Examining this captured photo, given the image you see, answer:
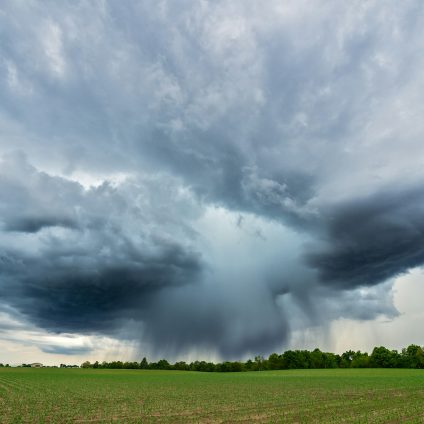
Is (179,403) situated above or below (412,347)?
below

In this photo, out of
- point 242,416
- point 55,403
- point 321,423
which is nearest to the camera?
point 321,423

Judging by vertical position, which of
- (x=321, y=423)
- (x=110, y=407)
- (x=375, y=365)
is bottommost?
(x=321, y=423)

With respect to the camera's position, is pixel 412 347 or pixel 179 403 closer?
pixel 179 403

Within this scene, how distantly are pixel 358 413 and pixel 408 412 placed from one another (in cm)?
420

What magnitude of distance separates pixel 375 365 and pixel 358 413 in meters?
188

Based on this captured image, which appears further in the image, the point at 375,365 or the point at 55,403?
the point at 375,365

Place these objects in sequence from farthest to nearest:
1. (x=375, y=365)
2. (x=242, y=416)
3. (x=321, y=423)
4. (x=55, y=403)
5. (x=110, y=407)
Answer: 1. (x=375, y=365)
2. (x=55, y=403)
3. (x=110, y=407)
4. (x=242, y=416)
5. (x=321, y=423)

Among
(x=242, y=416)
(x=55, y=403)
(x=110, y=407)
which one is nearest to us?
(x=242, y=416)

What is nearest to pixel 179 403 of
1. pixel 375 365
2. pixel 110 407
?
pixel 110 407

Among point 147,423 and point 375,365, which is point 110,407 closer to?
point 147,423

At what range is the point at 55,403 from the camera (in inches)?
1747

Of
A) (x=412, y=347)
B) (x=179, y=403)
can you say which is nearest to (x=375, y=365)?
(x=412, y=347)

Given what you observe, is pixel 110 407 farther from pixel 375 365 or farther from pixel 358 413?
pixel 375 365

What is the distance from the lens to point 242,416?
3369 cm
